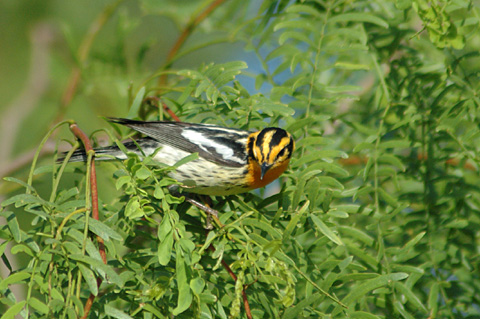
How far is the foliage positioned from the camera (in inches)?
66.9

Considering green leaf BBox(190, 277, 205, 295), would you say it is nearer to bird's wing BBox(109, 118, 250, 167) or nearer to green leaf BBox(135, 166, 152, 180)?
green leaf BBox(135, 166, 152, 180)

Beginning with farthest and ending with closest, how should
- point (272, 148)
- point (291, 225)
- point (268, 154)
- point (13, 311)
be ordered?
point (268, 154) → point (272, 148) → point (291, 225) → point (13, 311)

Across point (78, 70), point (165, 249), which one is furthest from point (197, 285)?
point (78, 70)

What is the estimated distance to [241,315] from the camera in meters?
1.86

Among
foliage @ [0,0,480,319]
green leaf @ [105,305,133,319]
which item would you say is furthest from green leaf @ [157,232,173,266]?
green leaf @ [105,305,133,319]

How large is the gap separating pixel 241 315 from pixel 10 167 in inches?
79.1

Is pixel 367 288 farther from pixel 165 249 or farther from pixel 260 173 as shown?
pixel 260 173

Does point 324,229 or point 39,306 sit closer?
point 39,306

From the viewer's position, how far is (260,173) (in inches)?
114

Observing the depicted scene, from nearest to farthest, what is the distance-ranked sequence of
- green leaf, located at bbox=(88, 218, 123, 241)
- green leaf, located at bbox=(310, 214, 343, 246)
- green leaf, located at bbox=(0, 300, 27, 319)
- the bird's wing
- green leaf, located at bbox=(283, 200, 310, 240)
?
green leaf, located at bbox=(0, 300, 27, 319), green leaf, located at bbox=(88, 218, 123, 241), green leaf, located at bbox=(283, 200, 310, 240), green leaf, located at bbox=(310, 214, 343, 246), the bird's wing

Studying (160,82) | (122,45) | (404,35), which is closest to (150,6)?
(122,45)

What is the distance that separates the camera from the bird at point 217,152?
2584mm

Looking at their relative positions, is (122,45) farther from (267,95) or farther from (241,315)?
(241,315)

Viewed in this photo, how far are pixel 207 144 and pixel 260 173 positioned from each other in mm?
421
